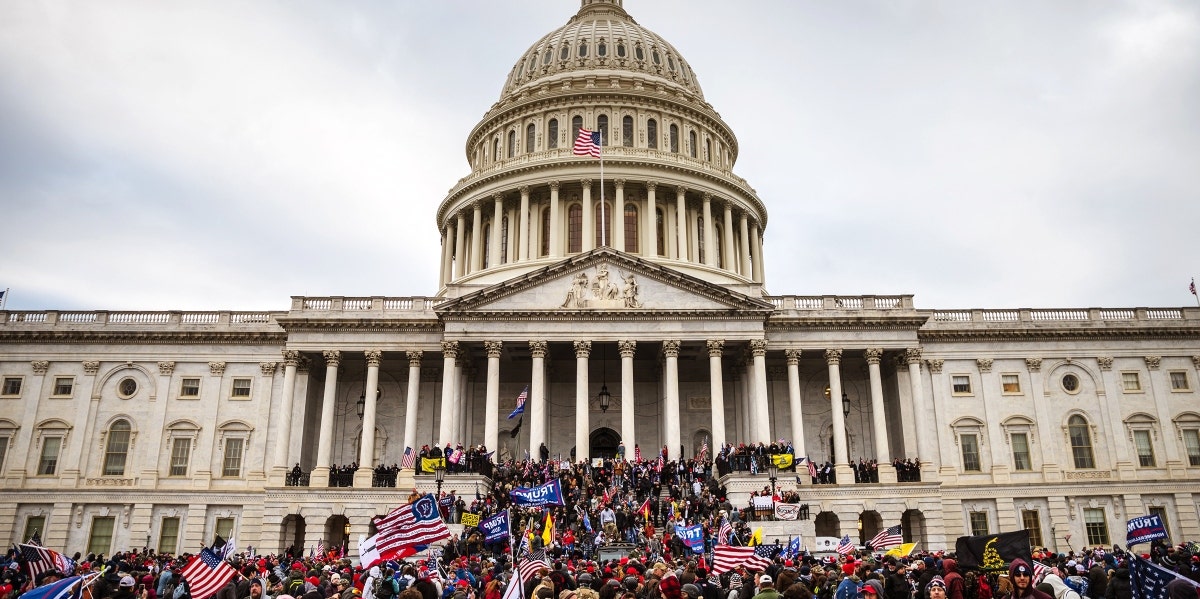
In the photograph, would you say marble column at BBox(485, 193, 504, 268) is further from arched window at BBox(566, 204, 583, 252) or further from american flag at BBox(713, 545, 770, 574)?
american flag at BBox(713, 545, 770, 574)

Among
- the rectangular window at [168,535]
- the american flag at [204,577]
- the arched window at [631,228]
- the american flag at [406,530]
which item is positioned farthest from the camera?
the arched window at [631,228]

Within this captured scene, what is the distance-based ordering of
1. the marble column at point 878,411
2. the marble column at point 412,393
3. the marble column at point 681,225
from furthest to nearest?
the marble column at point 681,225 < the marble column at point 412,393 < the marble column at point 878,411

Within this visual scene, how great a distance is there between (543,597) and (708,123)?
60.1 metres

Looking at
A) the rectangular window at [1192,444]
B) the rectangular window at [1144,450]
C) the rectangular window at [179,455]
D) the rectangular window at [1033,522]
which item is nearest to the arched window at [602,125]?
the rectangular window at [179,455]

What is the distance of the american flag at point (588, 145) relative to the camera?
176 feet

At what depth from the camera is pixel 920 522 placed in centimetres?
4344

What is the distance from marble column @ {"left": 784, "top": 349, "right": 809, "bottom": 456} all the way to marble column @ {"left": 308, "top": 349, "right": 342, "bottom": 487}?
23694mm

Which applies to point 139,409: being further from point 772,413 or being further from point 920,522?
point 920,522

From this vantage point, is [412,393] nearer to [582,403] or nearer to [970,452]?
[582,403]

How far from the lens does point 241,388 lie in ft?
159

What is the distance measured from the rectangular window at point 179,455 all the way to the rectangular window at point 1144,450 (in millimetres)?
51581

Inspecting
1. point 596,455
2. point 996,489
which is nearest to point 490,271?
point 596,455

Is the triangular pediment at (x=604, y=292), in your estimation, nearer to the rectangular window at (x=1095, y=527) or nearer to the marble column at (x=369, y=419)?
the marble column at (x=369, y=419)

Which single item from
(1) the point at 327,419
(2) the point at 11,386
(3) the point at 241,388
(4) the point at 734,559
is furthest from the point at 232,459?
(4) the point at 734,559
